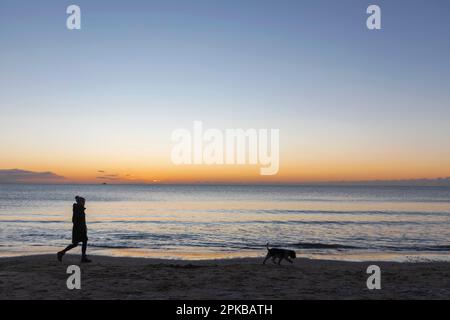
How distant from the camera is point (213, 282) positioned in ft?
38.4

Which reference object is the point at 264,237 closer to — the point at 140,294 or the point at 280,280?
the point at 280,280

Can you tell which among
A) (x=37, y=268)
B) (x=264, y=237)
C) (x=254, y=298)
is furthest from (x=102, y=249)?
(x=254, y=298)

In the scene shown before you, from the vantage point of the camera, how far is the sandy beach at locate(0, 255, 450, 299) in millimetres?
10078

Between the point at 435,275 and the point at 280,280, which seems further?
the point at 435,275

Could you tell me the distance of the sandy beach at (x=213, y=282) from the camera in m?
10.1

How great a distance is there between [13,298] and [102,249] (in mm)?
13523

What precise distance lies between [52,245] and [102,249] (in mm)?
3866
